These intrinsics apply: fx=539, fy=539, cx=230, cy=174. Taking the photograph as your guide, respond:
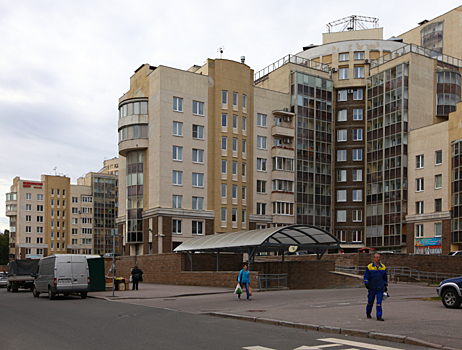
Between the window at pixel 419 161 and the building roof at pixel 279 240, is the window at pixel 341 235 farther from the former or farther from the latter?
the building roof at pixel 279 240

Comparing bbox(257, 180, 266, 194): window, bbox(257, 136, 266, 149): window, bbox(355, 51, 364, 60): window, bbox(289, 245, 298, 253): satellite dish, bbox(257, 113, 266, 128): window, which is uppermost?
bbox(355, 51, 364, 60): window

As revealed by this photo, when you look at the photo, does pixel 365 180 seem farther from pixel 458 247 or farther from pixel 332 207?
pixel 458 247

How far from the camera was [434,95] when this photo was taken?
62.3 metres

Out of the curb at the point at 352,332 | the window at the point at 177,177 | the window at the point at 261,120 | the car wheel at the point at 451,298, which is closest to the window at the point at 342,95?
the window at the point at 261,120

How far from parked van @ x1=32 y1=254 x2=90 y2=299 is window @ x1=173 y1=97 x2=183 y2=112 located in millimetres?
33555

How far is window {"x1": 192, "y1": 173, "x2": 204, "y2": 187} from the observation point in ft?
192

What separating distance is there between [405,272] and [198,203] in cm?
2414

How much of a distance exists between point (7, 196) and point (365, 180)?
78.9m

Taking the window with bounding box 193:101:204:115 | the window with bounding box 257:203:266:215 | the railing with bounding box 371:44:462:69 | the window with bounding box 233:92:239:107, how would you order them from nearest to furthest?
the window with bounding box 193:101:204:115 → the window with bounding box 233:92:239:107 → the window with bounding box 257:203:266:215 → the railing with bounding box 371:44:462:69

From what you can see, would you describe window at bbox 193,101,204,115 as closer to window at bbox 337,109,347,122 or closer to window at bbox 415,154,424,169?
window at bbox 337,109,347,122

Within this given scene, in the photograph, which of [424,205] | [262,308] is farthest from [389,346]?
[424,205]

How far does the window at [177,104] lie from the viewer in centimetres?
5750

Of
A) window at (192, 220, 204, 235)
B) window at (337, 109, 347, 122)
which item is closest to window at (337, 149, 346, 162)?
window at (337, 109, 347, 122)

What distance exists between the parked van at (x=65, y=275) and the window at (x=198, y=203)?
32018mm
